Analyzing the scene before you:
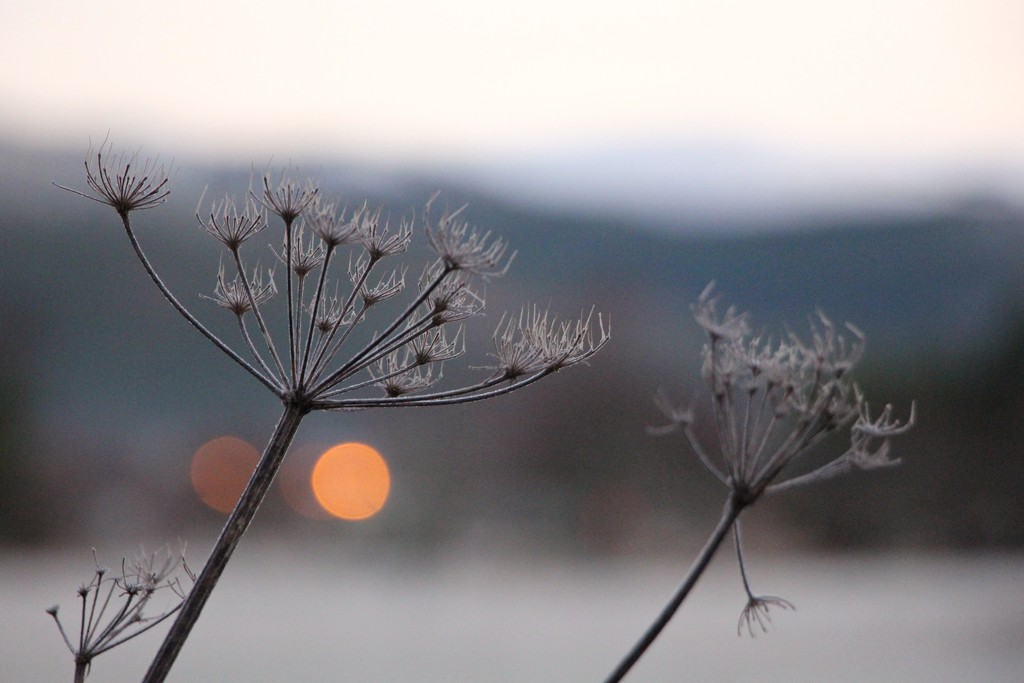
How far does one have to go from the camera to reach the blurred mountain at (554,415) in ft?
152

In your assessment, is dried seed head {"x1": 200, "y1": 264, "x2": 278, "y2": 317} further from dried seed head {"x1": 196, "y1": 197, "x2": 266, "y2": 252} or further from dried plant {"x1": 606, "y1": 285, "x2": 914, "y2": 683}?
dried plant {"x1": 606, "y1": 285, "x2": 914, "y2": 683}

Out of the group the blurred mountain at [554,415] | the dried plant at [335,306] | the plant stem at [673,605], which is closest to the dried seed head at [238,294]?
the dried plant at [335,306]

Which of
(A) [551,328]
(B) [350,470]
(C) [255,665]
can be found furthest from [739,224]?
(A) [551,328]

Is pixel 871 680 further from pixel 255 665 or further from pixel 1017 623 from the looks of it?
pixel 255 665

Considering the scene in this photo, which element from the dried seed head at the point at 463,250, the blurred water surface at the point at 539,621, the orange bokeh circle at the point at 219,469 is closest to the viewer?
the dried seed head at the point at 463,250

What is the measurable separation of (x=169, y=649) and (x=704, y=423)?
42.1 meters

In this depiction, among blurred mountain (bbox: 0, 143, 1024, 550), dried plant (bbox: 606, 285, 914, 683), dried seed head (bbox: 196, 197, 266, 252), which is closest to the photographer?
dried seed head (bbox: 196, 197, 266, 252)

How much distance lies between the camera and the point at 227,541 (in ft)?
8.45

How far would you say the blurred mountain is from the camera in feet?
152

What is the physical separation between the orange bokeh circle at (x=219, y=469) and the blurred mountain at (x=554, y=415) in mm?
980

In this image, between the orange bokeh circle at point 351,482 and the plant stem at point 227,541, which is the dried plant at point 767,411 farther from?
the orange bokeh circle at point 351,482

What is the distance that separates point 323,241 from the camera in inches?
113

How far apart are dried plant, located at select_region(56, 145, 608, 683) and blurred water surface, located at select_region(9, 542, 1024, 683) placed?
32.5m

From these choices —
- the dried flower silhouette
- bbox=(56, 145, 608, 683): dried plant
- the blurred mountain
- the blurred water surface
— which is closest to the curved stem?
bbox=(56, 145, 608, 683): dried plant
